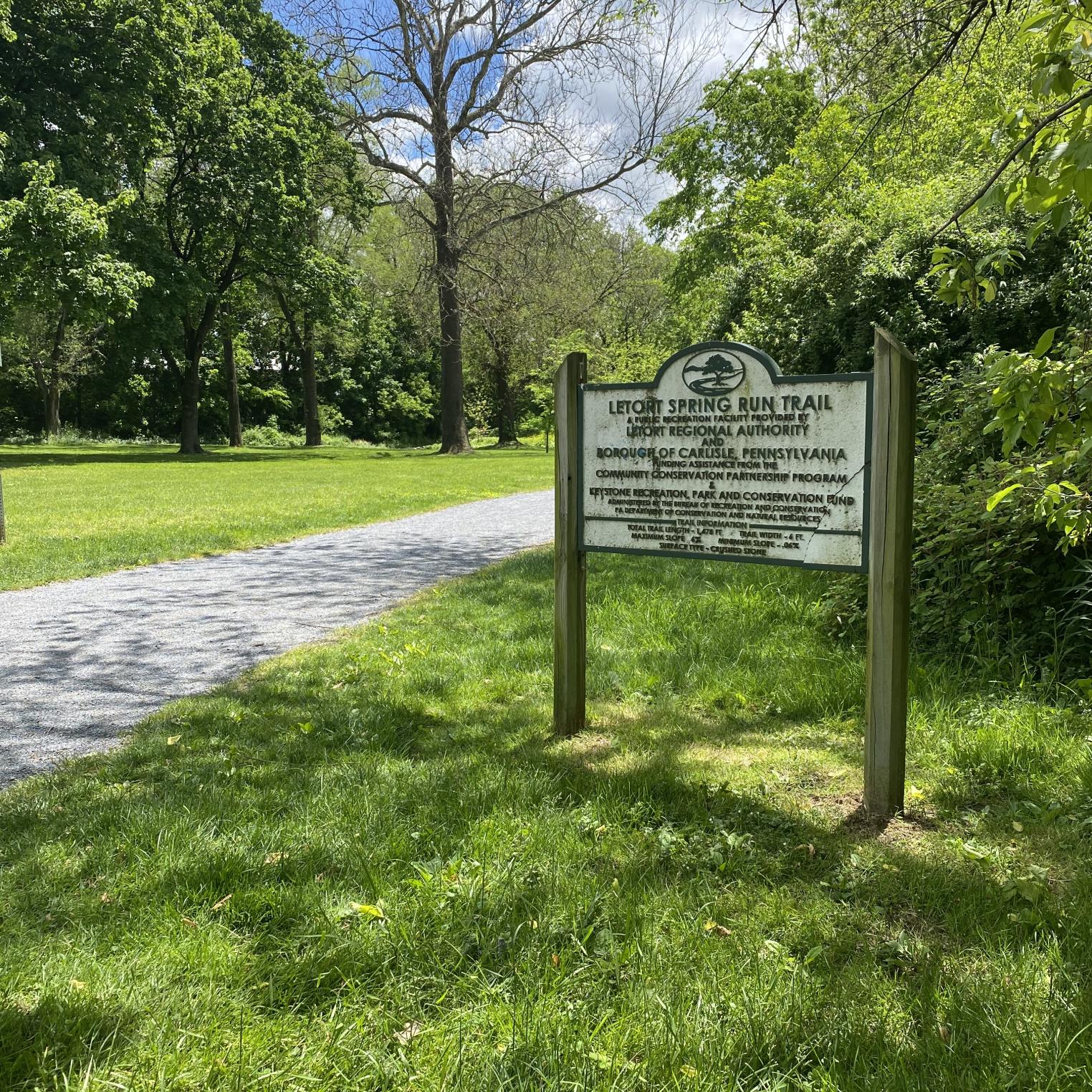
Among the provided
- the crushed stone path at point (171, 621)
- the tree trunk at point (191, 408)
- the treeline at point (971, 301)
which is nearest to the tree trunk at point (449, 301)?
the tree trunk at point (191, 408)

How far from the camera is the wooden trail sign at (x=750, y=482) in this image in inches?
127

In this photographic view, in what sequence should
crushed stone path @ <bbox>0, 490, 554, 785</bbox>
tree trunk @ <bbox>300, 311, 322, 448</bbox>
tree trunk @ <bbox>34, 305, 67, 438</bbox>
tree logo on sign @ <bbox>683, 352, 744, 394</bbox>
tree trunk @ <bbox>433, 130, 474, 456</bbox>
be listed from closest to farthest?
tree logo on sign @ <bbox>683, 352, 744, 394</bbox> < crushed stone path @ <bbox>0, 490, 554, 785</bbox> < tree trunk @ <bbox>433, 130, 474, 456</bbox> < tree trunk @ <bbox>300, 311, 322, 448</bbox> < tree trunk @ <bbox>34, 305, 67, 438</bbox>

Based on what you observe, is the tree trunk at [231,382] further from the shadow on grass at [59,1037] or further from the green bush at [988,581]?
the shadow on grass at [59,1037]

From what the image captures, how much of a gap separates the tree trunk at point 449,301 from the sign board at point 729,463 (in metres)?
24.3

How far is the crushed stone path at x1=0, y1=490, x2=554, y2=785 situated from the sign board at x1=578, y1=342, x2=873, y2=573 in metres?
2.74

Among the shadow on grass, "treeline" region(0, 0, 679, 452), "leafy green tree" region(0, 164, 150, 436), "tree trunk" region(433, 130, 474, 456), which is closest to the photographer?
the shadow on grass

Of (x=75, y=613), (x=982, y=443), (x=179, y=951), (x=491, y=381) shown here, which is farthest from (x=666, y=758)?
(x=491, y=381)

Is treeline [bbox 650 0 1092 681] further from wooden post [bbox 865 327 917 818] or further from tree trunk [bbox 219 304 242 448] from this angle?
tree trunk [bbox 219 304 242 448]

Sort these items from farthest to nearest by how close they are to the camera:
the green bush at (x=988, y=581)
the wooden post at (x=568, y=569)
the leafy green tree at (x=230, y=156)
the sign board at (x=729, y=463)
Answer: the leafy green tree at (x=230, y=156), the green bush at (x=988, y=581), the wooden post at (x=568, y=569), the sign board at (x=729, y=463)

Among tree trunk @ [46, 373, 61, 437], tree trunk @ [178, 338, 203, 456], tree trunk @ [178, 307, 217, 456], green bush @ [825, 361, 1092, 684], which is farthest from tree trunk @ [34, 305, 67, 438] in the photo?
green bush @ [825, 361, 1092, 684]

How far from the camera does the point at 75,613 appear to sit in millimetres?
6809

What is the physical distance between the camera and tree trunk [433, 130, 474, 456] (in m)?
26.7

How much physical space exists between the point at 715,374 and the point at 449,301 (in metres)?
28.0

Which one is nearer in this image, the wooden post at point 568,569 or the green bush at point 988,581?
the wooden post at point 568,569
